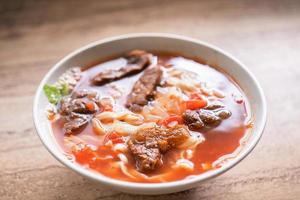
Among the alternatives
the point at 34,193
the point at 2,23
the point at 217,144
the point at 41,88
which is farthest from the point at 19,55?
the point at 217,144

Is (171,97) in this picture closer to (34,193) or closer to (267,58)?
(34,193)

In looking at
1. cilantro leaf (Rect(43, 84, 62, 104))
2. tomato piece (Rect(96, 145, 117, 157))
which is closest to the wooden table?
tomato piece (Rect(96, 145, 117, 157))

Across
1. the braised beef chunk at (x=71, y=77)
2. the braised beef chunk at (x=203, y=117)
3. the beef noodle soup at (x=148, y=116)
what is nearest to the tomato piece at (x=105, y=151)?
the beef noodle soup at (x=148, y=116)

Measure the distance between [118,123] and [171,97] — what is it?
1.32ft

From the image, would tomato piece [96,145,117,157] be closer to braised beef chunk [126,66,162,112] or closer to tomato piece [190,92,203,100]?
braised beef chunk [126,66,162,112]

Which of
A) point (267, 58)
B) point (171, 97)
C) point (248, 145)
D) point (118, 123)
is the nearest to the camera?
point (248, 145)

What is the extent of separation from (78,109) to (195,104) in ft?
2.39

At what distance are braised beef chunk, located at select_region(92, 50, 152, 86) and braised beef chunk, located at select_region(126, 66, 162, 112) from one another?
8 centimetres

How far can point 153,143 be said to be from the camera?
100 inches

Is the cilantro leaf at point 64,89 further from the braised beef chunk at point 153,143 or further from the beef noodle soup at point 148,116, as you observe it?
the braised beef chunk at point 153,143

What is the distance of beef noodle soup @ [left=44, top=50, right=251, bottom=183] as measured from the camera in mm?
2506

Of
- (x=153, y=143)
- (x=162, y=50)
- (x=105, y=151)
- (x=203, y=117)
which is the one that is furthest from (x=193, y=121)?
(x=162, y=50)

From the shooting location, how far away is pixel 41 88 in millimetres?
2854

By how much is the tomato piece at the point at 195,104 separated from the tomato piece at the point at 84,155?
674 millimetres
